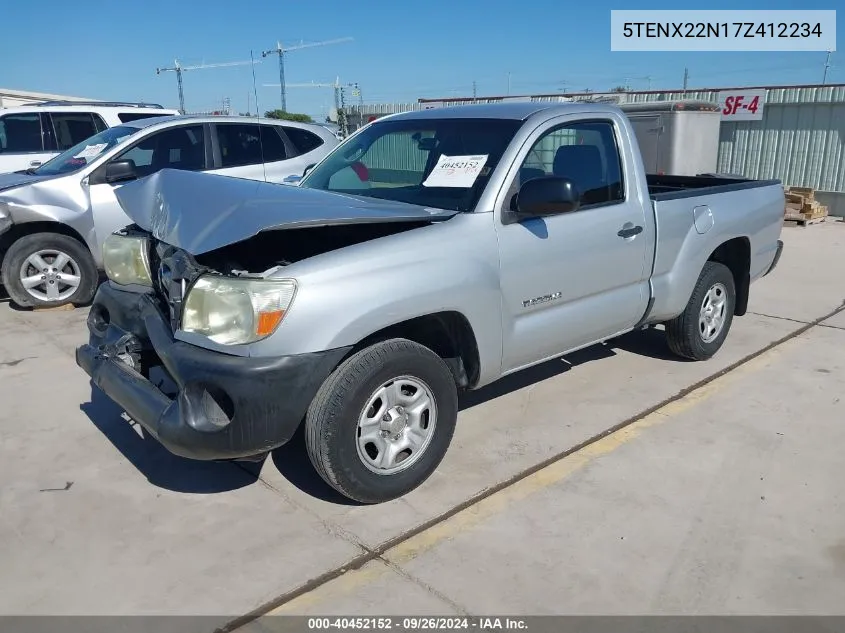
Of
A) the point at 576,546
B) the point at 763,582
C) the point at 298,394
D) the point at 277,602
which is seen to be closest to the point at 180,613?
the point at 277,602

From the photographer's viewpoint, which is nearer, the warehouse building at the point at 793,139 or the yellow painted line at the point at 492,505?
the yellow painted line at the point at 492,505

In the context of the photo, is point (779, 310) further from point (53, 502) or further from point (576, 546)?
point (53, 502)

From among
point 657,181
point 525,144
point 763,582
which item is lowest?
point 763,582

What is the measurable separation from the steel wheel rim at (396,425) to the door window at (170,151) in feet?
16.3

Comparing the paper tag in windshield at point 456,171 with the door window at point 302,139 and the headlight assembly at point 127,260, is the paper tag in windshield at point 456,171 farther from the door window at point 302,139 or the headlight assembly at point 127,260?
the door window at point 302,139

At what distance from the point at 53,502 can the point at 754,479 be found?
11.5 feet

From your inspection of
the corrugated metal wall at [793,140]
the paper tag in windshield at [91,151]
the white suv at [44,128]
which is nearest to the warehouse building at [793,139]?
the corrugated metal wall at [793,140]

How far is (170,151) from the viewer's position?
736 centimetres

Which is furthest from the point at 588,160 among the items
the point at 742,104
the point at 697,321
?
the point at 742,104

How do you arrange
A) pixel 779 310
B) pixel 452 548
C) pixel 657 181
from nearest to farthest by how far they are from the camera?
pixel 452 548, pixel 657 181, pixel 779 310

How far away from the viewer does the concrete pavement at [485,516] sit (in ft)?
9.23

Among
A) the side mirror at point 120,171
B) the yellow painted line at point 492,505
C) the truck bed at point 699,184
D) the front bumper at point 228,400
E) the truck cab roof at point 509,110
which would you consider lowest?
the yellow painted line at point 492,505

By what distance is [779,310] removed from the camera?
6965 millimetres

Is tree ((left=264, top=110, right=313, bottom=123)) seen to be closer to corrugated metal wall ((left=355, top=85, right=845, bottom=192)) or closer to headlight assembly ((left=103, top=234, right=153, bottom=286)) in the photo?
headlight assembly ((left=103, top=234, right=153, bottom=286))
